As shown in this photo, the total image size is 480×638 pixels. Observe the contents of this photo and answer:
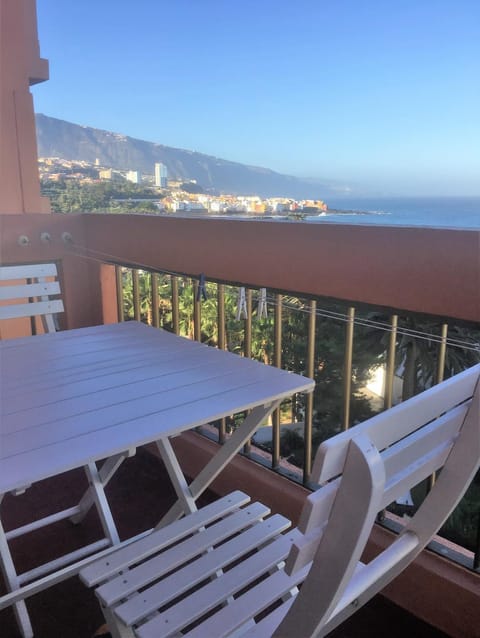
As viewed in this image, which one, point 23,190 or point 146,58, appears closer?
point 23,190

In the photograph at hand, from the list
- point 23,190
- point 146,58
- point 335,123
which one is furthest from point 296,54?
point 23,190

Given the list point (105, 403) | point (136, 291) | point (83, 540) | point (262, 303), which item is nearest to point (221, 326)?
point (262, 303)

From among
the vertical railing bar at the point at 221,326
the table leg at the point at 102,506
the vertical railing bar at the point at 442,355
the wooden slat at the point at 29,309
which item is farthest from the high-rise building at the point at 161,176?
the vertical railing bar at the point at 442,355

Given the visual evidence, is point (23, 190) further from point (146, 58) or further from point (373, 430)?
point (146, 58)

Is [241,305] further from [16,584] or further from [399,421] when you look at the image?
[399,421]

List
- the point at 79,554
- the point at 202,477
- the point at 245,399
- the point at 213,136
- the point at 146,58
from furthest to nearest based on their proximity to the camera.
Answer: the point at 213,136, the point at 146,58, the point at 79,554, the point at 202,477, the point at 245,399

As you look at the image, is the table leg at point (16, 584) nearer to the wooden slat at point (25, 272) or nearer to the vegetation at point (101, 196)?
the wooden slat at point (25, 272)
